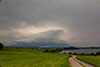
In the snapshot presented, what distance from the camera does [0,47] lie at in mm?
106000

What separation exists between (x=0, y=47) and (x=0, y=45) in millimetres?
2202

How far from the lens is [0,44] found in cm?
10662

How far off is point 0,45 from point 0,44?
51.6 inches

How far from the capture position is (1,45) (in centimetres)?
10681

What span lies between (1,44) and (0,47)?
3.48 m

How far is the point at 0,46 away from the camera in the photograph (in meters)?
106

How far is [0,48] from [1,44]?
443 centimetres

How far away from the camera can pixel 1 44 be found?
4235 inches

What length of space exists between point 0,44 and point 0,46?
228 centimetres

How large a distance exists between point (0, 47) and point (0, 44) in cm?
328

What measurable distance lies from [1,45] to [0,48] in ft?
11.3

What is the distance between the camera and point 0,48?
107 meters

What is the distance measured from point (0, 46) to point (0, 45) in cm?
108
